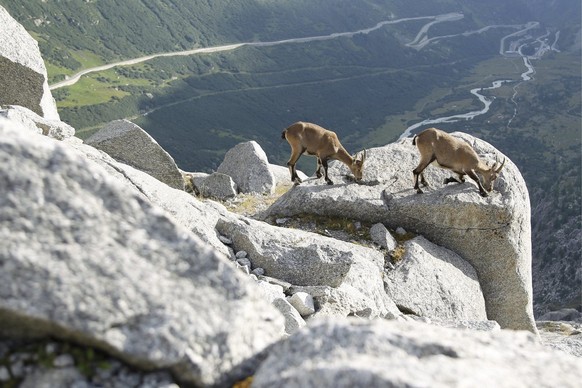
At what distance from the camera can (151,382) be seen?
640cm

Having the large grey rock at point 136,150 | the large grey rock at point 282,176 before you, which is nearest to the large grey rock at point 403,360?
the large grey rock at point 136,150

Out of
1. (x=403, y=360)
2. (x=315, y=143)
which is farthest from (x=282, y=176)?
(x=403, y=360)

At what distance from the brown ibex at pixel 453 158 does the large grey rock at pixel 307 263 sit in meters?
7.58

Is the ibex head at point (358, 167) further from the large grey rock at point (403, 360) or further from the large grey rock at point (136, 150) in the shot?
the large grey rock at point (403, 360)

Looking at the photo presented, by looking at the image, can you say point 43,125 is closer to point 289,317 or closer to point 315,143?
point 315,143

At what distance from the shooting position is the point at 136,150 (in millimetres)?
29188

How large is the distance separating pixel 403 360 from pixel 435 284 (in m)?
17.7

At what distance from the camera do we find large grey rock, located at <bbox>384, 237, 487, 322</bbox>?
21.9m

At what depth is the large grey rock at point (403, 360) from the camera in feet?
19.3

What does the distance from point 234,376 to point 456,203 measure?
19987mm

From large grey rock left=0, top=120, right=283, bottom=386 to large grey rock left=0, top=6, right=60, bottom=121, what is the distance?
21.1m

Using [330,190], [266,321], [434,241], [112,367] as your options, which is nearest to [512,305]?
[434,241]

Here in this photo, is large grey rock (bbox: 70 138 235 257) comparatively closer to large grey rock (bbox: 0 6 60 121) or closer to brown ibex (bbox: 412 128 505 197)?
large grey rock (bbox: 0 6 60 121)

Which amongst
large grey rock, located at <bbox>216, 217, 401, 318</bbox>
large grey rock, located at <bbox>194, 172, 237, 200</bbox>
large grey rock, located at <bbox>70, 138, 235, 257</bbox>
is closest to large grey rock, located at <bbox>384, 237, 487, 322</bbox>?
large grey rock, located at <bbox>216, 217, 401, 318</bbox>
